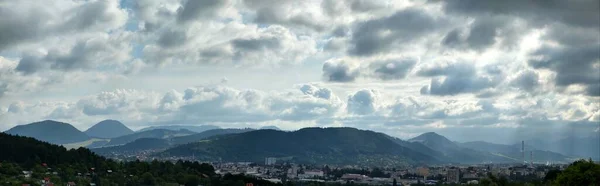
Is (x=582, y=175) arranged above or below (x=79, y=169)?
above

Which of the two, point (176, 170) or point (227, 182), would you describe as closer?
point (227, 182)

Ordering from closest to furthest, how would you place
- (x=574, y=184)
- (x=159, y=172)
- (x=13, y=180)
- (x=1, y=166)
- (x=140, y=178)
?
(x=574, y=184)
(x=13, y=180)
(x=1, y=166)
(x=140, y=178)
(x=159, y=172)

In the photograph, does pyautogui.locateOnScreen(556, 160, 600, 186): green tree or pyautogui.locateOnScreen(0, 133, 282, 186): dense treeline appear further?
pyautogui.locateOnScreen(0, 133, 282, 186): dense treeline

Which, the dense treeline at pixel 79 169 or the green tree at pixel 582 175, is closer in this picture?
the green tree at pixel 582 175

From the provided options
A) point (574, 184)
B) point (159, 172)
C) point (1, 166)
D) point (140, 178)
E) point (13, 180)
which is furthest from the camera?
point (159, 172)

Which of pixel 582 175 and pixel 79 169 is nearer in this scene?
pixel 582 175

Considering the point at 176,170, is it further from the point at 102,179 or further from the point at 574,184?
the point at 574,184

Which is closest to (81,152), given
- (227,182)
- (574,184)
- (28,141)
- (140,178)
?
(28,141)
